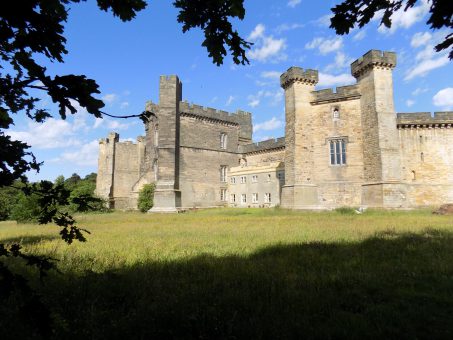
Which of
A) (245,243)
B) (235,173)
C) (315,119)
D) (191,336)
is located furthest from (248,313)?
(235,173)

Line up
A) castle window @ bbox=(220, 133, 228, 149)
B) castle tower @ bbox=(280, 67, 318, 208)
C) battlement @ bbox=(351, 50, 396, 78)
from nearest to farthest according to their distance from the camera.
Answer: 1. battlement @ bbox=(351, 50, 396, 78)
2. castle tower @ bbox=(280, 67, 318, 208)
3. castle window @ bbox=(220, 133, 228, 149)

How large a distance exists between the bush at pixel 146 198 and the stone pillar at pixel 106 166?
9.70 meters

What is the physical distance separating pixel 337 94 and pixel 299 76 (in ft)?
10.6

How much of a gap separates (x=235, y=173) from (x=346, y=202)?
1424 centimetres

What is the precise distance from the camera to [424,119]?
24594 millimetres

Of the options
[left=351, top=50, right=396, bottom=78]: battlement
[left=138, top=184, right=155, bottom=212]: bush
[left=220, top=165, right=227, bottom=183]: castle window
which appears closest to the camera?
A: [left=351, top=50, right=396, bottom=78]: battlement

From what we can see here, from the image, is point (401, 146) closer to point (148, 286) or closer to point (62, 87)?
point (148, 286)

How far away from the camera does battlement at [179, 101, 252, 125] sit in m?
33.2

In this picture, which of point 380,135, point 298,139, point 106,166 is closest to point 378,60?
point 380,135

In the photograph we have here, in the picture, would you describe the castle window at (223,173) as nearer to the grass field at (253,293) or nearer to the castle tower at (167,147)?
the castle tower at (167,147)

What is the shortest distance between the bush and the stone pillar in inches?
382

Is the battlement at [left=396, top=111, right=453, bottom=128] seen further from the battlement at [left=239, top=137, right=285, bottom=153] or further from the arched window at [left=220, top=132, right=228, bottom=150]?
the arched window at [left=220, top=132, right=228, bottom=150]

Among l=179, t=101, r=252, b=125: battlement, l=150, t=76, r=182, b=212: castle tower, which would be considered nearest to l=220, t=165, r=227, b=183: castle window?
l=179, t=101, r=252, b=125: battlement

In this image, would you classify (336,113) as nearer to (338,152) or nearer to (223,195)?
(338,152)
